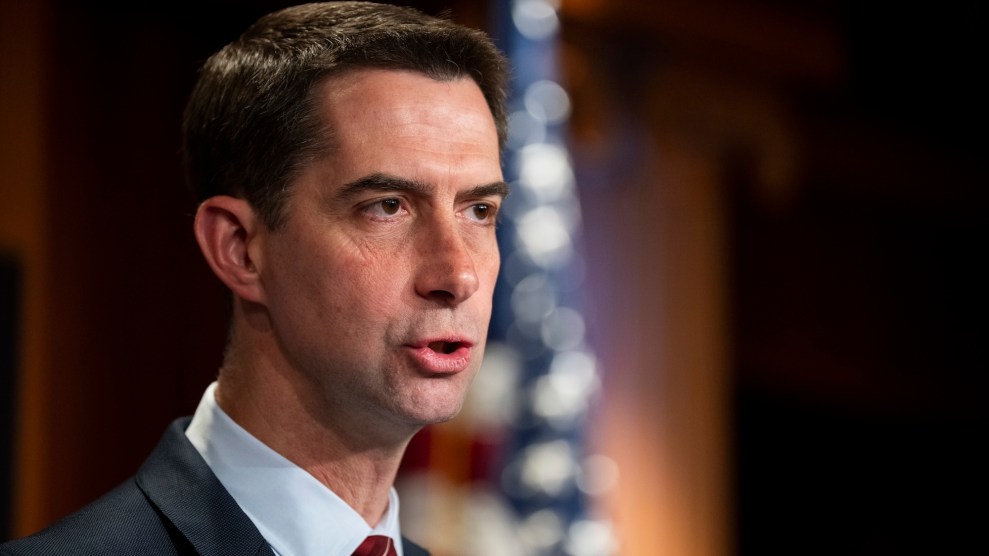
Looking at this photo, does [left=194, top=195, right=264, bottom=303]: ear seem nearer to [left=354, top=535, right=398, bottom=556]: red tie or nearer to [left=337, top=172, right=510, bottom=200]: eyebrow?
Result: [left=337, top=172, right=510, bottom=200]: eyebrow

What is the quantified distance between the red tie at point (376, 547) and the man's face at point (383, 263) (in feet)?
0.56

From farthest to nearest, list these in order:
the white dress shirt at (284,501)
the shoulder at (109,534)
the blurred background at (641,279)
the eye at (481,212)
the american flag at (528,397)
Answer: the american flag at (528,397)
the blurred background at (641,279)
the eye at (481,212)
the white dress shirt at (284,501)
the shoulder at (109,534)

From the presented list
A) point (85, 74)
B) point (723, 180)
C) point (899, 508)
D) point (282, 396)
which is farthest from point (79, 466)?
point (899, 508)

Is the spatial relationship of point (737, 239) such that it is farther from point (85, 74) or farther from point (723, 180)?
point (85, 74)

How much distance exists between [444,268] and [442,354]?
0.37 feet

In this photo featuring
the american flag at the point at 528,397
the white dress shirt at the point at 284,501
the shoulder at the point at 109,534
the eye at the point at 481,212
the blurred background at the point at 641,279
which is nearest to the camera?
the shoulder at the point at 109,534

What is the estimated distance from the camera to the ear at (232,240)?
5.30 ft

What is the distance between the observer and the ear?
162 cm

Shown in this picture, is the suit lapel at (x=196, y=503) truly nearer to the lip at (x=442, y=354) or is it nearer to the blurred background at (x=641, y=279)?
the lip at (x=442, y=354)

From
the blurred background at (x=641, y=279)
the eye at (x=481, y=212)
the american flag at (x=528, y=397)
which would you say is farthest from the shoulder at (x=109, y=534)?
the american flag at (x=528, y=397)

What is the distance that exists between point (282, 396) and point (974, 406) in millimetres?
6215

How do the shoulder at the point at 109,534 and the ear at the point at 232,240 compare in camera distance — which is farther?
the ear at the point at 232,240

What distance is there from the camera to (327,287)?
5.03ft

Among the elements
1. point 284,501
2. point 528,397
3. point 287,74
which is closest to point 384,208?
point 287,74
